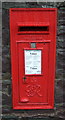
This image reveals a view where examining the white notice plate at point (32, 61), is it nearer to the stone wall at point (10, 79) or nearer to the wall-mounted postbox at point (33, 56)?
the wall-mounted postbox at point (33, 56)

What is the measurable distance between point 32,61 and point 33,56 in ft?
0.25

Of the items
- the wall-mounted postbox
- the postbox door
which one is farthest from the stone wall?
the postbox door

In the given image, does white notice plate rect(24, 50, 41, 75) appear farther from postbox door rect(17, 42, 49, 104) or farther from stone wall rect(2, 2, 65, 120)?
stone wall rect(2, 2, 65, 120)

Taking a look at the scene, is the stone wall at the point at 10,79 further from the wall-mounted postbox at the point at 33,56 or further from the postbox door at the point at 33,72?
the postbox door at the point at 33,72

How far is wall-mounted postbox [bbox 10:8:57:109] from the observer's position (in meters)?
2.29

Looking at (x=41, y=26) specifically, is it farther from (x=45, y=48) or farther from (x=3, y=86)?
(x=3, y=86)

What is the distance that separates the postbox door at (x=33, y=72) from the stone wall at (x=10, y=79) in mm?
189

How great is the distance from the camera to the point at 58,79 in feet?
8.36

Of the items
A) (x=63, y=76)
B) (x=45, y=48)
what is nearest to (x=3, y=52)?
(x=45, y=48)

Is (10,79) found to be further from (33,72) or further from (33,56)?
(33,56)

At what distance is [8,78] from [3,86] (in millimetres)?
155

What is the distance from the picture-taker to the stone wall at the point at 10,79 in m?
2.32

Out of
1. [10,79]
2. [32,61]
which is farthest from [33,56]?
[10,79]

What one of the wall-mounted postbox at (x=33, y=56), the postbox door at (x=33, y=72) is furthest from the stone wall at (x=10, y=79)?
the postbox door at (x=33, y=72)
